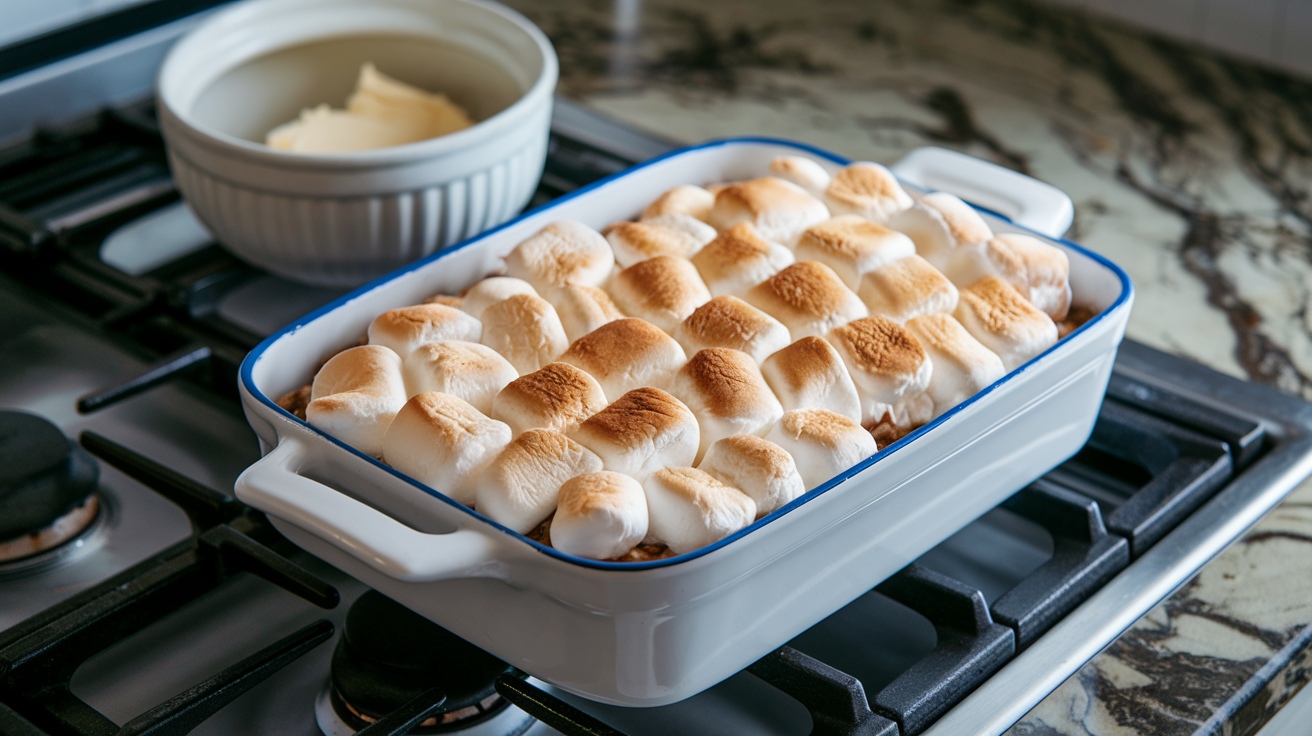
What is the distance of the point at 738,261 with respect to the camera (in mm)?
652

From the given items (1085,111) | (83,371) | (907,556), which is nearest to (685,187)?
(907,556)

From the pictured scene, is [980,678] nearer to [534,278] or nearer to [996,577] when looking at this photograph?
[996,577]

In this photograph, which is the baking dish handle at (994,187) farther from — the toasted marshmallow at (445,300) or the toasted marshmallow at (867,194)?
the toasted marshmallow at (445,300)

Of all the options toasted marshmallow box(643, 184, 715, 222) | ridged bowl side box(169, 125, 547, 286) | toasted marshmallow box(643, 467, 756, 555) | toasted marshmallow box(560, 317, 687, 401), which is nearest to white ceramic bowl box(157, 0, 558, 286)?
ridged bowl side box(169, 125, 547, 286)

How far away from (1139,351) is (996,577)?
0.22 meters

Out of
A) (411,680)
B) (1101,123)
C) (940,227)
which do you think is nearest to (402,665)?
(411,680)

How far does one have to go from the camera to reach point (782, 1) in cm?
137

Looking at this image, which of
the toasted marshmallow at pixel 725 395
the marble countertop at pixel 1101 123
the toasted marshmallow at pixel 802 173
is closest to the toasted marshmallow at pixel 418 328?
the toasted marshmallow at pixel 725 395

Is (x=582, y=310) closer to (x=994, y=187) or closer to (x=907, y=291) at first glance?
(x=907, y=291)

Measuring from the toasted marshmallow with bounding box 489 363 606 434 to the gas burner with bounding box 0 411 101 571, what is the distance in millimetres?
245

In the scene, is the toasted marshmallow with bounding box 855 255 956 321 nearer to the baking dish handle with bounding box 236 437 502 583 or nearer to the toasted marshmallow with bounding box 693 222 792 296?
the toasted marshmallow with bounding box 693 222 792 296

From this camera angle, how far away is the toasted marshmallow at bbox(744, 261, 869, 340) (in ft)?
2.00

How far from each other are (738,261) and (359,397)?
8.0 inches

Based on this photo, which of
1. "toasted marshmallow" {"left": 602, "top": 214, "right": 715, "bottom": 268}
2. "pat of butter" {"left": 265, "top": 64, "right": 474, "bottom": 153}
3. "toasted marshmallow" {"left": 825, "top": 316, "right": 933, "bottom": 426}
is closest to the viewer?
"toasted marshmallow" {"left": 825, "top": 316, "right": 933, "bottom": 426}
